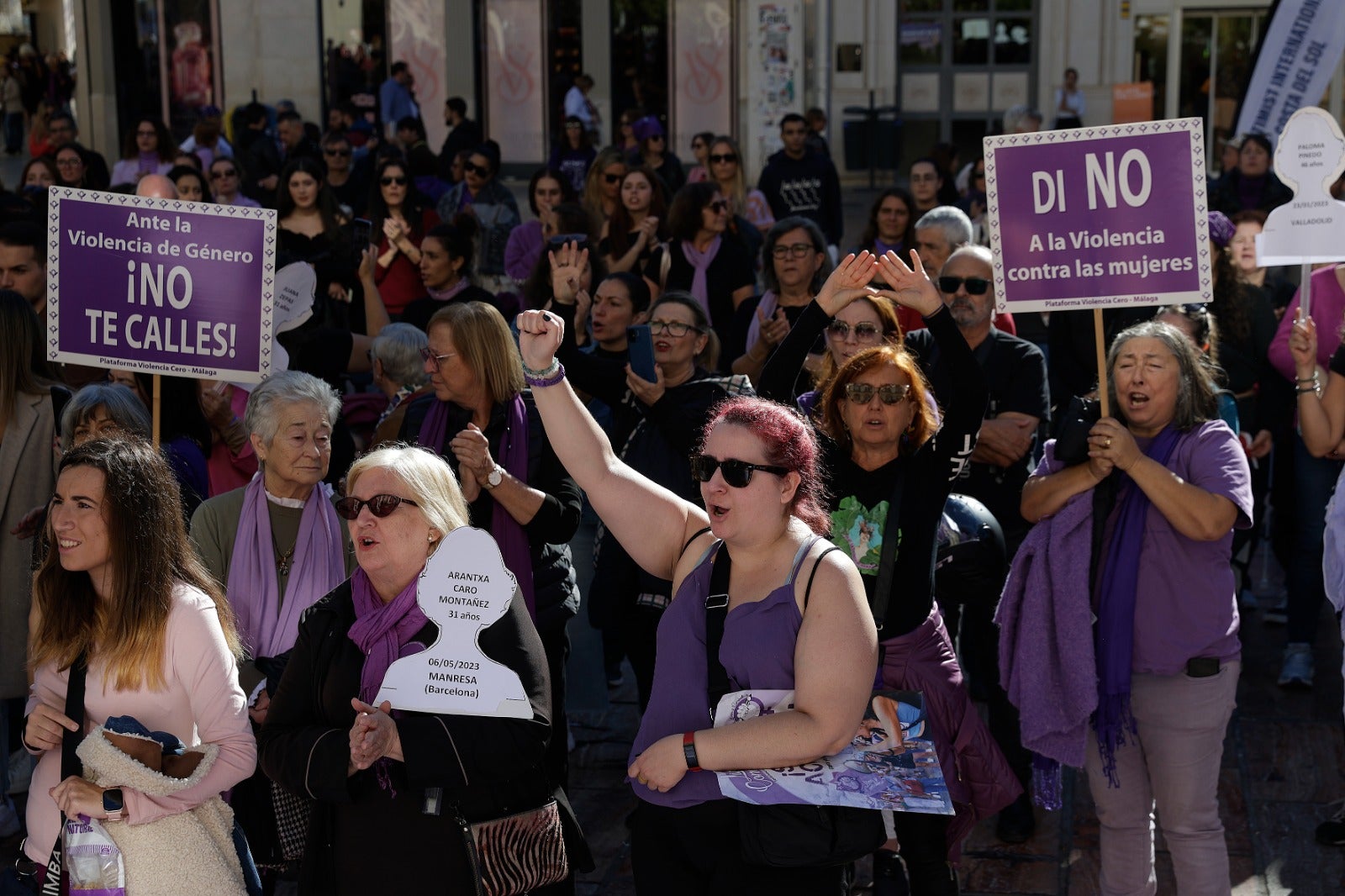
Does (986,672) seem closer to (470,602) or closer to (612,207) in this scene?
(470,602)

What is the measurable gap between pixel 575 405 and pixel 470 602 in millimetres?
534

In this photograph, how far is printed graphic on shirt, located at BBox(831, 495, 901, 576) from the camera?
4.32 metres

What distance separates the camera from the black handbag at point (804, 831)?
3.20 m

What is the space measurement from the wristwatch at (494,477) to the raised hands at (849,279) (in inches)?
45.1

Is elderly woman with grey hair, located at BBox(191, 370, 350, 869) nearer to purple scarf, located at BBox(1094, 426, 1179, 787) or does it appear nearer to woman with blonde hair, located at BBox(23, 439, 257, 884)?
woman with blonde hair, located at BBox(23, 439, 257, 884)

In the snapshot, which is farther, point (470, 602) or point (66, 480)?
point (66, 480)

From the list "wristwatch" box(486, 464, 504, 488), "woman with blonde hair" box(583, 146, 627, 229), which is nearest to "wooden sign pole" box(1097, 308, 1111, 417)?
"wristwatch" box(486, 464, 504, 488)

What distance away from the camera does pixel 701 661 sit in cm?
334

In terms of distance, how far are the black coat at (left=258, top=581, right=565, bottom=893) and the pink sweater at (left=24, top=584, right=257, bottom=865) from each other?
141 millimetres

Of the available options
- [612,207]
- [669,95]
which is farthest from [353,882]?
[669,95]

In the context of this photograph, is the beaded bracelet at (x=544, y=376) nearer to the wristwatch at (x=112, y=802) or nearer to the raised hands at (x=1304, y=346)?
the wristwatch at (x=112, y=802)

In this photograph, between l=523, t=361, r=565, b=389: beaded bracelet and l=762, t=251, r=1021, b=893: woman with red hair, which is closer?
l=523, t=361, r=565, b=389: beaded bracelet

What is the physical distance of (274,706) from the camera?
3.57m

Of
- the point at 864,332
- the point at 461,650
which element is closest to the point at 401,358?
the point at 864,332
